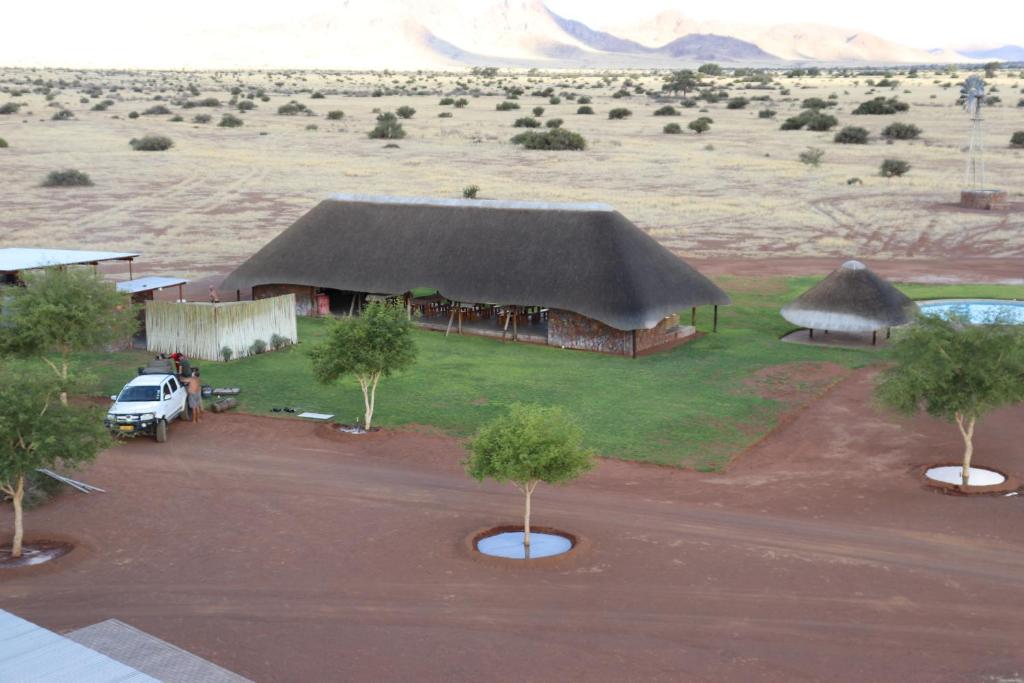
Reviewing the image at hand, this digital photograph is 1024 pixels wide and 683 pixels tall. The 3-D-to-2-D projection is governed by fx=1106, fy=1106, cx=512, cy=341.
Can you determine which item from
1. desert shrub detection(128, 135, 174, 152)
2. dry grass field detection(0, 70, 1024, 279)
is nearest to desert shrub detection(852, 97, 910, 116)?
dry grass field detection(0, 70, 1024, 279)

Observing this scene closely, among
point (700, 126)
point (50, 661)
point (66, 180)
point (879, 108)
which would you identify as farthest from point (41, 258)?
point (879, 108)

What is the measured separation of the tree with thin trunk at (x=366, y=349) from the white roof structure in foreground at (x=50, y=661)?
1445 cm

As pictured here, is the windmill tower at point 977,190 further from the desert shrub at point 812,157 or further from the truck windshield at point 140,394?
the truck windshield at point 140,394

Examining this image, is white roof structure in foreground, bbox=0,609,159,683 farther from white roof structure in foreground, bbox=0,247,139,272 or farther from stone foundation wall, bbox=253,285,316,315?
stone foundation wall, bbox=253,285,316,315

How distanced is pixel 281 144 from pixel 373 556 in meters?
72.1

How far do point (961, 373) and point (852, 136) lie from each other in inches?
2655

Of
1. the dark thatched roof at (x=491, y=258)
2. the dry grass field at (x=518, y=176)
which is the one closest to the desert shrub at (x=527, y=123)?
the dry grass field at (x=518, y=176)

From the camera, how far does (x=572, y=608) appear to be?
1702cm

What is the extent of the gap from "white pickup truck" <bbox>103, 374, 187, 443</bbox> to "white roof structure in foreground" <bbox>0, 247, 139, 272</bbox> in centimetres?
921

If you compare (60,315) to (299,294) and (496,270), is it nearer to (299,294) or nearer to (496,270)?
(299,294)

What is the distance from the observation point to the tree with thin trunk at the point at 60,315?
91.2ft

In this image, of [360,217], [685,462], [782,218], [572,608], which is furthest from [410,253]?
[782,218]

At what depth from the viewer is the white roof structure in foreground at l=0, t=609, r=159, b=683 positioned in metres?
11.2

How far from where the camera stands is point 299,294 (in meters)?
41.1
